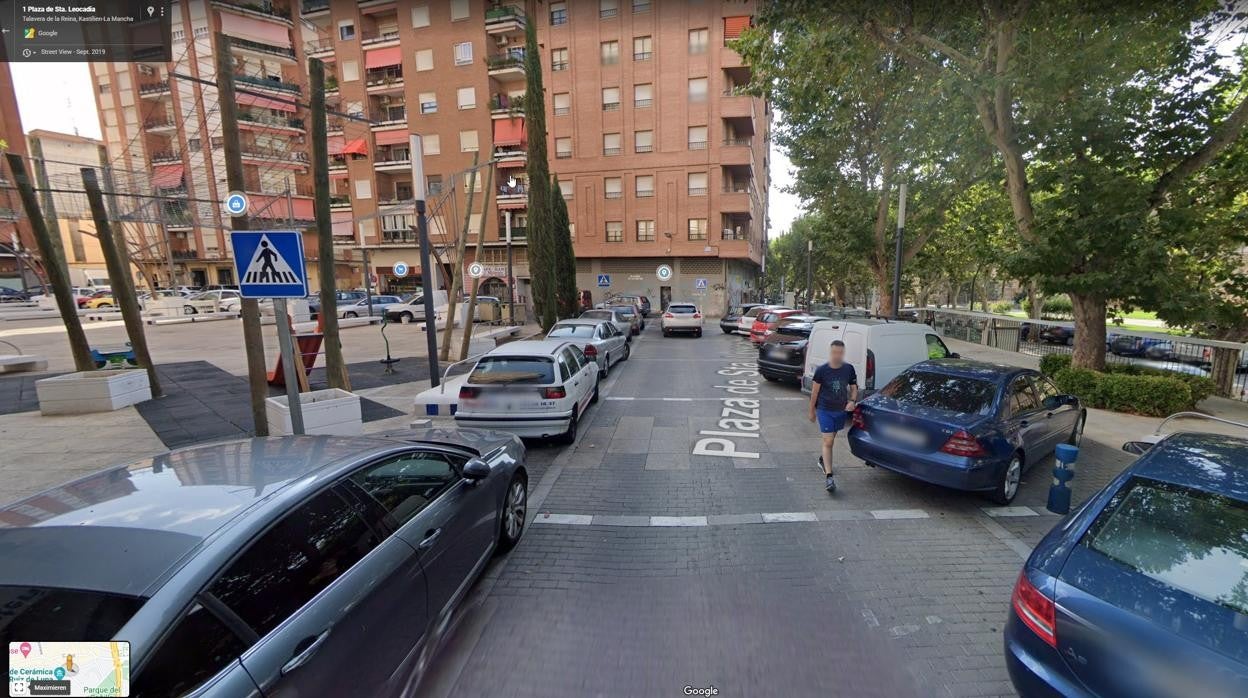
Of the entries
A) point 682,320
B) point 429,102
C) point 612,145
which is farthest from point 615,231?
point 429,102

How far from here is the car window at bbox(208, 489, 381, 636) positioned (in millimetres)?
1866

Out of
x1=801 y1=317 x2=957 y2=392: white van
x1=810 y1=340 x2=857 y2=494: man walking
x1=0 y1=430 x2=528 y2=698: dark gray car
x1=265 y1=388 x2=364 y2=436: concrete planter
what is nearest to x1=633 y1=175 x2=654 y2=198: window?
x1=801 y1=317 x2=957 y2=392: white van

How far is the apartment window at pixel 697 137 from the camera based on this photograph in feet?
95.9

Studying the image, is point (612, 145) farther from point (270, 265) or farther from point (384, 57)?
point (270, 265)

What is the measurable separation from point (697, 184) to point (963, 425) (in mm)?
27233

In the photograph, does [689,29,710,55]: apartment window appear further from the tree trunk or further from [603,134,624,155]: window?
the tree trunk

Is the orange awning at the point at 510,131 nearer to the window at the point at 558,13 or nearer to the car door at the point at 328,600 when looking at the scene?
the window at the point at 558,13

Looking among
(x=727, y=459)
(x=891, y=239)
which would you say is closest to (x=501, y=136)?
(x=891, y=239)

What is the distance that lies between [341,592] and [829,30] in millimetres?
10639

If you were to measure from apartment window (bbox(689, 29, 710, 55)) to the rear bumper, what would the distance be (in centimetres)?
2975

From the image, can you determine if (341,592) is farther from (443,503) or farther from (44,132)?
(44,132)

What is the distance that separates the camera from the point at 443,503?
124 inches

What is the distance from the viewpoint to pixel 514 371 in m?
6.65

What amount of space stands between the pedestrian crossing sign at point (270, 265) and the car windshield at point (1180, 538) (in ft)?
19.5
